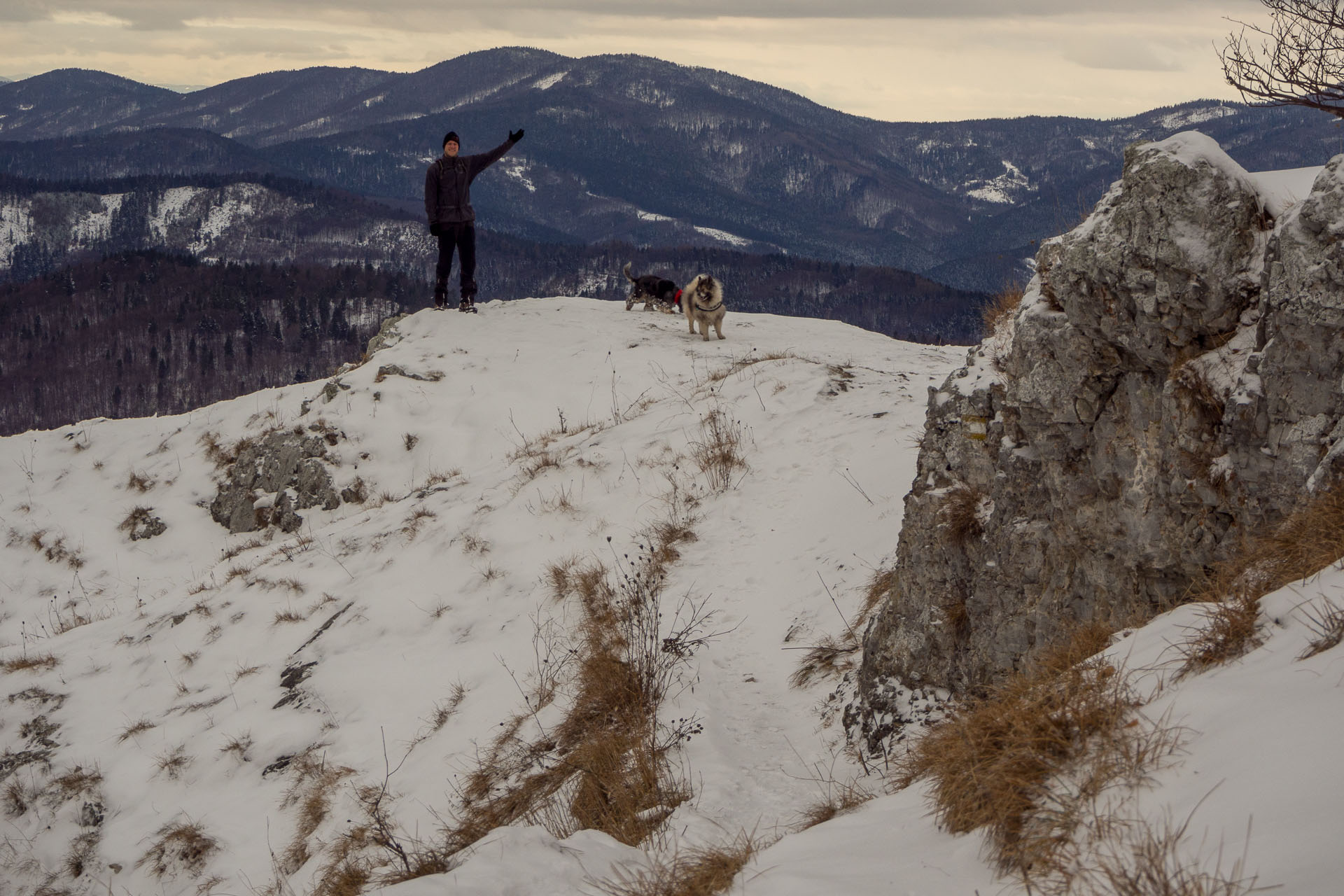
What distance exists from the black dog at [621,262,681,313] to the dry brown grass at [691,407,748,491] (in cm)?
834

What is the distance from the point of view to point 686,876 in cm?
307

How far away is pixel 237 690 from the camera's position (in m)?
7.48

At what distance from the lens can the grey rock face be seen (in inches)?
486

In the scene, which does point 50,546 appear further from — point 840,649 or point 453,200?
point 840,649

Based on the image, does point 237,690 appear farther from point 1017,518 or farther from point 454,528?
point 1017,518

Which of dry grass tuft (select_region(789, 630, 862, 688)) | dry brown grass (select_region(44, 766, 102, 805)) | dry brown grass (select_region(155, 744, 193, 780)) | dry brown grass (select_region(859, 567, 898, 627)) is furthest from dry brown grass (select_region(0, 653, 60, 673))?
dry brown grass (select_region(859, 567, 898, 627))

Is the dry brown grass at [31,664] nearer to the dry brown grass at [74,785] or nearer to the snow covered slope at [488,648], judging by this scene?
the snow covered slope at [488,648]

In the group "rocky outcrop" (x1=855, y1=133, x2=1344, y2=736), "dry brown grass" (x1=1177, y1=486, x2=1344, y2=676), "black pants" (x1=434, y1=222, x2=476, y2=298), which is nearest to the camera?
"dry brown grass" (x1=1177, y1=486, x2=1344, y2=676)

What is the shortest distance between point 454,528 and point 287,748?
290 centimetres

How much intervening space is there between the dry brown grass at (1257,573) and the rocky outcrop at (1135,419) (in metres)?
0.18

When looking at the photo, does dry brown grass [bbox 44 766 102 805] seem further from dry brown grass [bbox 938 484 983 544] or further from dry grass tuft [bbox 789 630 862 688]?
dry brown grass [bbox 938 484 983 544]

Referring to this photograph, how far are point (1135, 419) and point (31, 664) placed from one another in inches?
388

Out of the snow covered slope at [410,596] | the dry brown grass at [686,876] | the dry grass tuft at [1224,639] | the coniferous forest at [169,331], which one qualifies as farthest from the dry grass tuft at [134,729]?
the coniferous forest at [169,331]

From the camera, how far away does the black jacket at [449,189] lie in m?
14.8
